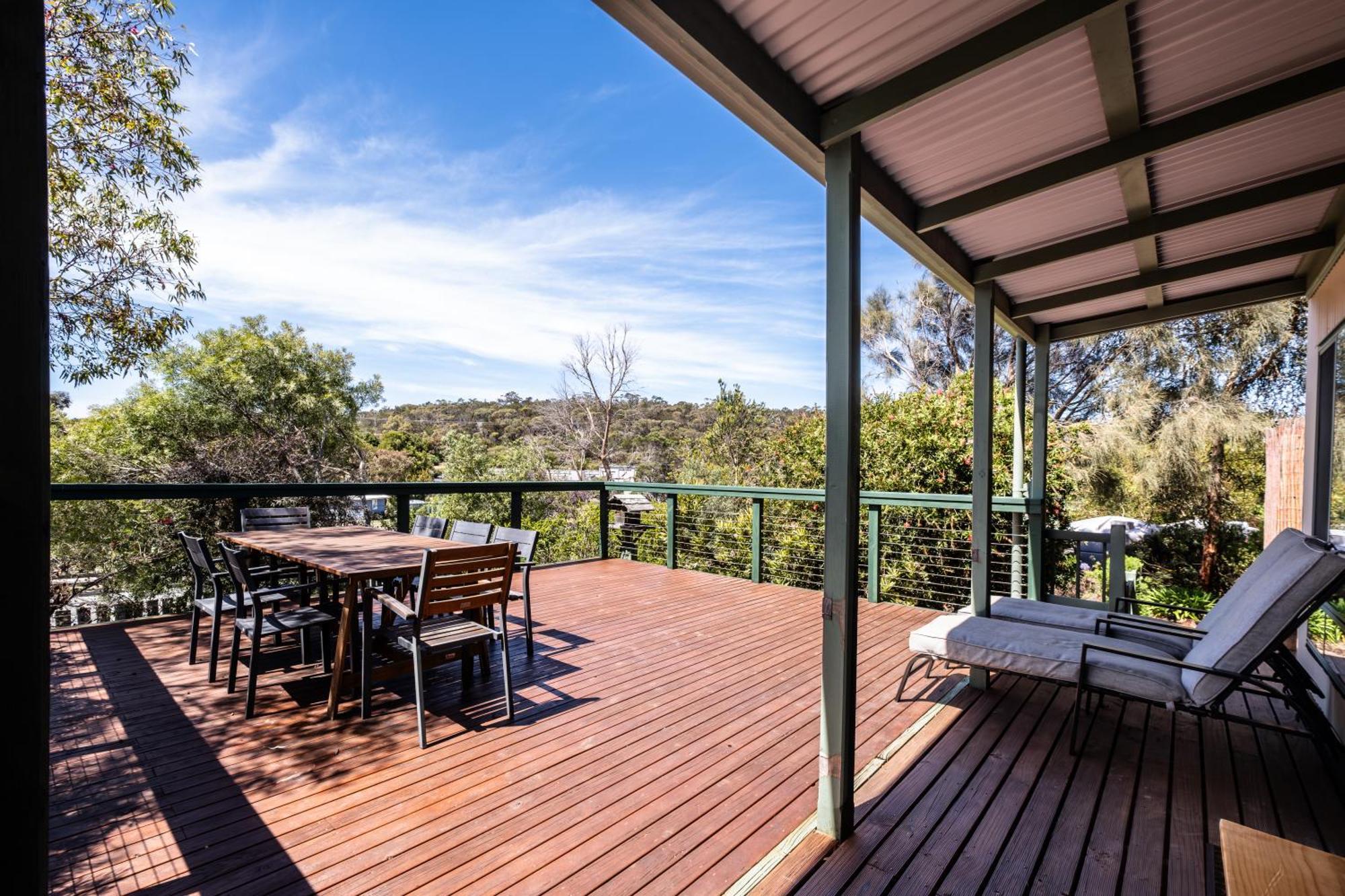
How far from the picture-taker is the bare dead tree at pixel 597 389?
15.7 m

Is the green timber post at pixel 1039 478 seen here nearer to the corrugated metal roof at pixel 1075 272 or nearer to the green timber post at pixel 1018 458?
the green timber post at pixel 1018 458

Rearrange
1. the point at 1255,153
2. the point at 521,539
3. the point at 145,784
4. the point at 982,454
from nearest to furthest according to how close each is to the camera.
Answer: the point at 145,784 < the point at 1255,153 < the point at 982,454 < the point at 521,539

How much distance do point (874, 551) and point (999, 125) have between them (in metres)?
3.83

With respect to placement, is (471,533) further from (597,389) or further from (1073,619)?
(597,389)

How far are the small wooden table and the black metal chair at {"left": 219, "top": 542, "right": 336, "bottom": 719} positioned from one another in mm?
3280

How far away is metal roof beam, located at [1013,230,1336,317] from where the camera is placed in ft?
10.6

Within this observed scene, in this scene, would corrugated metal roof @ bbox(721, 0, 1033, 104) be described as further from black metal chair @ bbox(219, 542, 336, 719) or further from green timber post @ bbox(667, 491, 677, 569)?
green timber post @ bbox(667, 491, 677, 569)

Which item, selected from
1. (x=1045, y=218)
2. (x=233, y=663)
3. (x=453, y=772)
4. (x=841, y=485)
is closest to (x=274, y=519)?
(x=233, y=663)

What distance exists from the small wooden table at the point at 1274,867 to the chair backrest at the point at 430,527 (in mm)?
4462

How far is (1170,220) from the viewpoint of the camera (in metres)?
2.88

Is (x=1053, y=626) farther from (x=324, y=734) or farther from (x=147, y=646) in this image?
(x=147, y=646)

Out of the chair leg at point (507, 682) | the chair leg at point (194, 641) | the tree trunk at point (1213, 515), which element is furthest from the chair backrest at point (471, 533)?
the tree trunk at point (1213, 515)

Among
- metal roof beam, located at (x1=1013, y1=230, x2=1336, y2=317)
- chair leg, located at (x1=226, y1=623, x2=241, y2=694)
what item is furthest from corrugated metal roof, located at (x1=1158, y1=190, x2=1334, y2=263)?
chair leg, located at (x1=226, y1=623, x2=241, y2=694)

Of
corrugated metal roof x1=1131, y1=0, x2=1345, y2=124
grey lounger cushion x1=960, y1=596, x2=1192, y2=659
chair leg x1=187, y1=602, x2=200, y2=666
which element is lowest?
chair leg x1=187, y1=602, x2=200, y2=666
